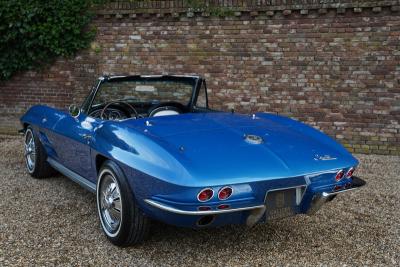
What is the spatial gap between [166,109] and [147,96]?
0.27 metres

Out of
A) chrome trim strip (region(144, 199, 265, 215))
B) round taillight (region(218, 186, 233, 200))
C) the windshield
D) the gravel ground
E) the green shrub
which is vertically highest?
the green shrub

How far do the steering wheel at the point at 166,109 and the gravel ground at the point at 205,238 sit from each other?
109 cm

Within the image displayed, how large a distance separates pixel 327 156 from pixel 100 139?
1.76 m

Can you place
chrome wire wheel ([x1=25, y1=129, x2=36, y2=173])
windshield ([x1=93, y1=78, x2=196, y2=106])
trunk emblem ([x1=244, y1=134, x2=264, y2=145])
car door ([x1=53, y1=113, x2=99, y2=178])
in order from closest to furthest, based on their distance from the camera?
1. trunk emblem ([x1=244, y1=134, x2=264, y2=145])
2. car door ([x1=53, y1=113, x2=99, y2=178])
3. windshield ([x1=93, y1=78, x2=196, y2=106])
4. chrome wire wheel ([x1=25, y1=129, x2=36, y2=173])

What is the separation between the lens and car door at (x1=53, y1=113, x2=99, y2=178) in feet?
12.6

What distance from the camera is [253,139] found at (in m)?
3.36

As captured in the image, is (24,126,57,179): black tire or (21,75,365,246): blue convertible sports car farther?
(24,126,57,179): black tire

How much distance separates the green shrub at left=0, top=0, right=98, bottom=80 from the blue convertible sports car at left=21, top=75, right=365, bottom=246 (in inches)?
165

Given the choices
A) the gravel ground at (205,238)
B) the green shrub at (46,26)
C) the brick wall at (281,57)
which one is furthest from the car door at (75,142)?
the green shrub at (46,26)

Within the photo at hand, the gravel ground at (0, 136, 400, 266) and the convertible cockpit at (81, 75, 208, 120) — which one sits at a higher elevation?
the convertible cockpit at (81, 75, 208, 120)

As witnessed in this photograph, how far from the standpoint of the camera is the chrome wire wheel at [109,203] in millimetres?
3400

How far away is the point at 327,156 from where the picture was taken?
10.9 ft

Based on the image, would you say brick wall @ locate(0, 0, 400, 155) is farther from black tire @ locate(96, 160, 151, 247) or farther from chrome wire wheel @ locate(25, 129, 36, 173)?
black tire @ locate(96, 160, 151, 247)

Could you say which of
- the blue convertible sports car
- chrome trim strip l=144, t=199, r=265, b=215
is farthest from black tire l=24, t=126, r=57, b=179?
chrome trim strip l=144, t=199, r=265, b=215
